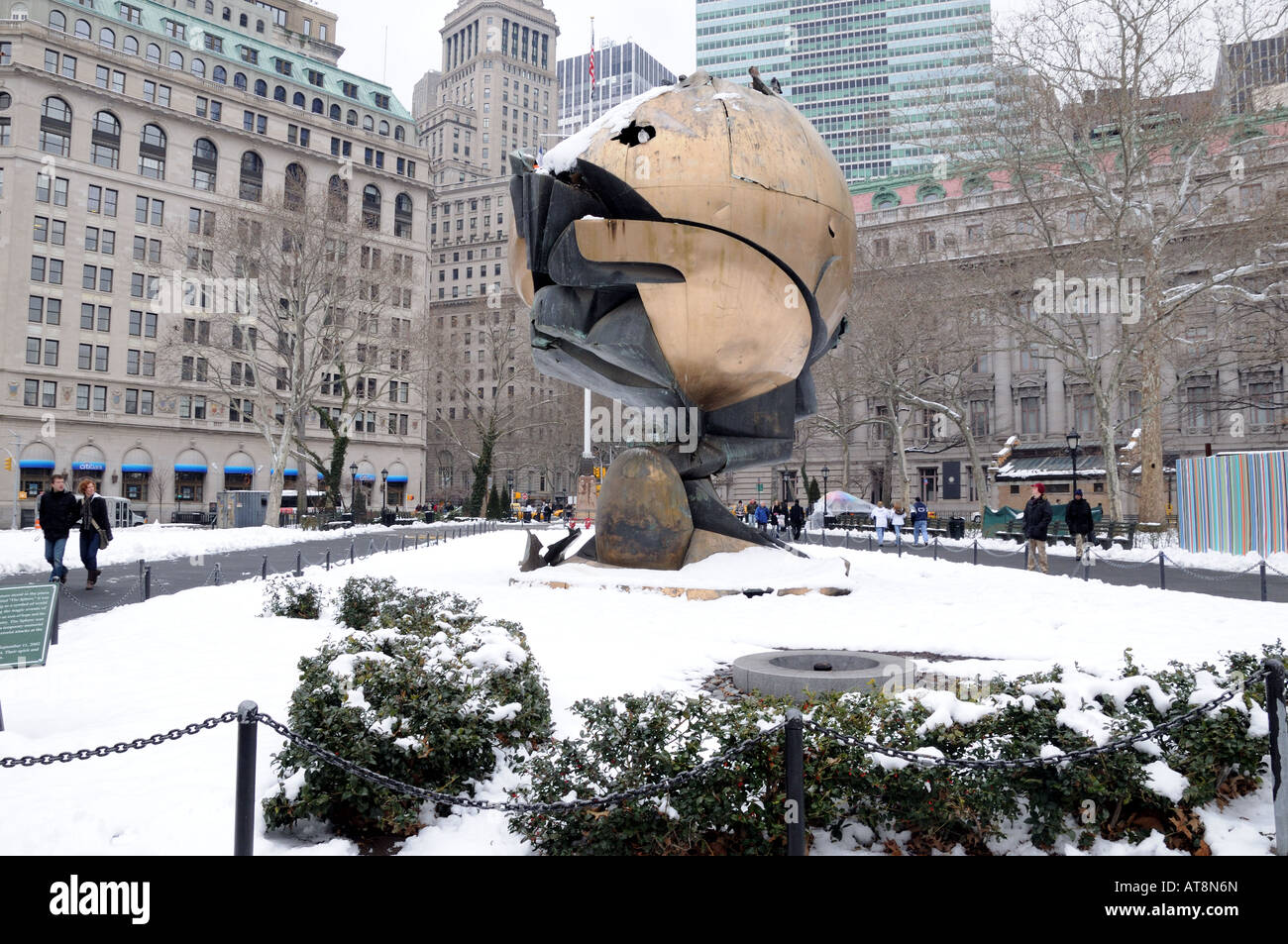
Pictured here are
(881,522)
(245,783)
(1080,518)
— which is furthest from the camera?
(881,522)

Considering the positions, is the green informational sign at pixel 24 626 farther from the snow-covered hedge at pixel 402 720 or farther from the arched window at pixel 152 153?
the arched window at pixel 152 153

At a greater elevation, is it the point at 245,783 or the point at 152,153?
the point at 152,153

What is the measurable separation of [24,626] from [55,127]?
201ft

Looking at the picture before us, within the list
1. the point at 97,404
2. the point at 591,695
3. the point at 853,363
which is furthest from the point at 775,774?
the point at 97,404

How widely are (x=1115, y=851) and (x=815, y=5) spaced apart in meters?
111

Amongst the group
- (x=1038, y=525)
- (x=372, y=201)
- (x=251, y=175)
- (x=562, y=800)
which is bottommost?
(x=562, y=800)

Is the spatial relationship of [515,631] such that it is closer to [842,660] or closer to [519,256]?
[842,660]

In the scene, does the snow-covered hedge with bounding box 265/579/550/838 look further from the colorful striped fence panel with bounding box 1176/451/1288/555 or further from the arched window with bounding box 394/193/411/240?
the arched window with bounding box 394/193/411/240

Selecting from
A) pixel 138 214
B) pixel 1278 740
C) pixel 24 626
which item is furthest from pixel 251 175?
pixel 1278 740

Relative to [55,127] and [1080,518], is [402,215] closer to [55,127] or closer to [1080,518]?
[55,127]

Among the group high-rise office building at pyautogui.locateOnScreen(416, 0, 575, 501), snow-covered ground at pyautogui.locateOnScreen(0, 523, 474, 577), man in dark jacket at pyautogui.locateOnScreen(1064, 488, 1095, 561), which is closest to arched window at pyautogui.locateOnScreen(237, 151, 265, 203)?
high-rise office building at pyautogui.locateOnScreen(416, 0, 575, 501)

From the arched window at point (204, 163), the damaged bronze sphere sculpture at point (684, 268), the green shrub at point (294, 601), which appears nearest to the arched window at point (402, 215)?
the arched window at point (204, 163)

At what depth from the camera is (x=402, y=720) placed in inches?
172
